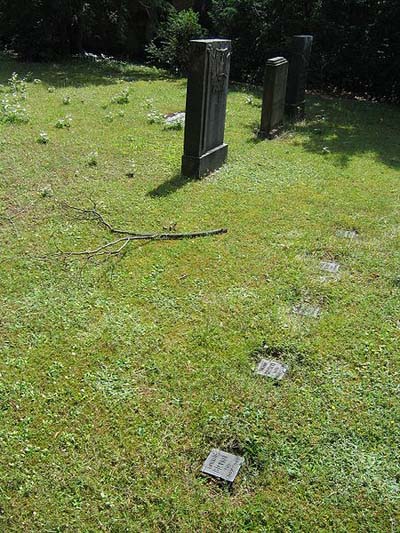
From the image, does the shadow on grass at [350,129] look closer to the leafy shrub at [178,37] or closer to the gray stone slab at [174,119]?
the gray stone slab at [174,119]

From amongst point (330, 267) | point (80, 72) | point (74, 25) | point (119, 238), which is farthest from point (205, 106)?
point (74, 25)

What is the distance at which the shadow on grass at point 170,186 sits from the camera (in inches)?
229

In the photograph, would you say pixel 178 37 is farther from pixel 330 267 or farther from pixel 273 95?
pixel 330 267

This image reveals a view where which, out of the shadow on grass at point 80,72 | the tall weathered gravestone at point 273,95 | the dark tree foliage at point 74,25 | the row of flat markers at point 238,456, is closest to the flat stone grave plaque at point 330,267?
the row of flat markers at point 238,456

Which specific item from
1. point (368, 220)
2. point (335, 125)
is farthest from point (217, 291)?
point (335, 125)

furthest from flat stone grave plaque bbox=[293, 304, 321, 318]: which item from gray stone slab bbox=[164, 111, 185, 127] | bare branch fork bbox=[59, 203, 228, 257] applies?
gray stone slab bbox=[164, 111, 185, 127]

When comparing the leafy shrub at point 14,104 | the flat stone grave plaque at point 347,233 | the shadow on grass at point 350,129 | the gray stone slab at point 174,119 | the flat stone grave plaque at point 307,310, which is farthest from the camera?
the gray stone slab at point 174,119

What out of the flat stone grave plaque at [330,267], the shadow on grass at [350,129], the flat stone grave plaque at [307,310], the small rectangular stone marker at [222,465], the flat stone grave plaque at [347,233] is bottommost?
the small rectangular stone marker at [222,465]

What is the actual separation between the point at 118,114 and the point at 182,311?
6.14 metres

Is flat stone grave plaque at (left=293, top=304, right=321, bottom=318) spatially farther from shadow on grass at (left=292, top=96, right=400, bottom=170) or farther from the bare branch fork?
shadow on grass at (left=292, top=96, right=400, bottom=170)

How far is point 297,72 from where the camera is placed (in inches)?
360

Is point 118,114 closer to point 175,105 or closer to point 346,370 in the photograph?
point 175,105

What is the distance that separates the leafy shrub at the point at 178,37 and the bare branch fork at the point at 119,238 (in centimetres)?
883

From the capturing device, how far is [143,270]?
168 inches
